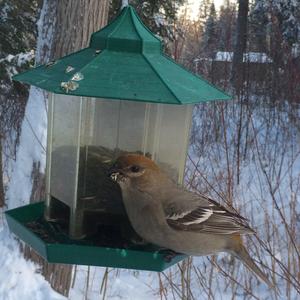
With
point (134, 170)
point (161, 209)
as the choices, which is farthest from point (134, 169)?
point (161, 209)

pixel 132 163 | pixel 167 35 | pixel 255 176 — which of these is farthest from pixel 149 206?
pixel 167 35

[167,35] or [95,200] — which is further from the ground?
[167,35]

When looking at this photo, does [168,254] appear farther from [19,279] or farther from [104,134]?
[19,279]

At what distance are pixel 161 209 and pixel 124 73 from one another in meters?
0.61

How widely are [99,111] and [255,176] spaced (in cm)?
519

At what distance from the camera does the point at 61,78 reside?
74.6 inches

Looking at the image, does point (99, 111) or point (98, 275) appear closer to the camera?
point (99, 111)

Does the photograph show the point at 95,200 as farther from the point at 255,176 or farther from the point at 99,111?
the point at 255,176

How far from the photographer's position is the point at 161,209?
221cm

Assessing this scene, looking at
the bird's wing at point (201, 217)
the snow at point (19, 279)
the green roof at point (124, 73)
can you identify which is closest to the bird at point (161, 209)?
the bird's wing at point (201, 217)

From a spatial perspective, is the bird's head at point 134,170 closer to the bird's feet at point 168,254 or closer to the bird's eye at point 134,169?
the bird's eye at point 134,169

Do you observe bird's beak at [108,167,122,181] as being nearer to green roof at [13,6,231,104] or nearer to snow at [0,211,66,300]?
green roof at [13,6,231,104]

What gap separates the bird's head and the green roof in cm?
36

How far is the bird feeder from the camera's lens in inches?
74.7
